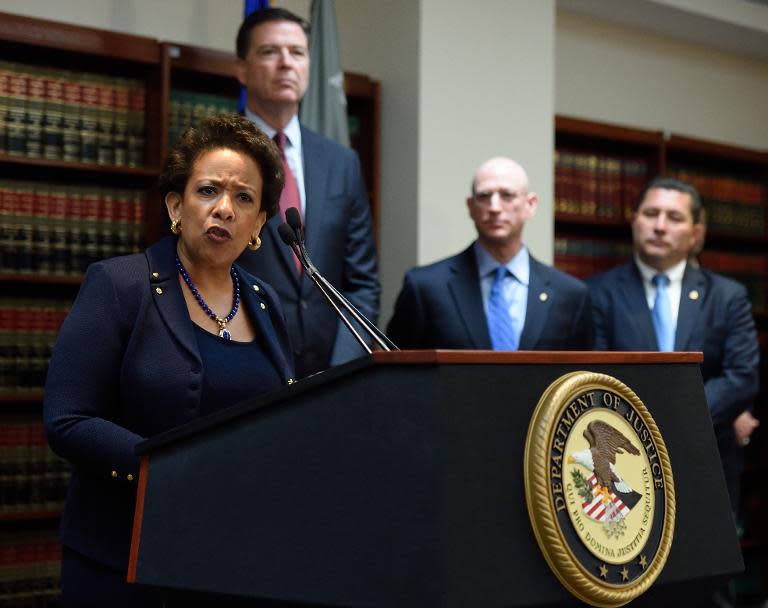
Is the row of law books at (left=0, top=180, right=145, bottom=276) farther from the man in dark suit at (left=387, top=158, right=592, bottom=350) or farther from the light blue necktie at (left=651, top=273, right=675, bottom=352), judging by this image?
the light blue necktie at (left=651, top=273, right=675, bottom=352)

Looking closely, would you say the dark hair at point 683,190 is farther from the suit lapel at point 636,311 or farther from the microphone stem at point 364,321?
the microphone stem at point 364,321

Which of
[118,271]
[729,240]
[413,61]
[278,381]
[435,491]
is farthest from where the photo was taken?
[729,240]

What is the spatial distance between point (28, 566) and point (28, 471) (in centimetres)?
33

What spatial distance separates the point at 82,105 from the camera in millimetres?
3744

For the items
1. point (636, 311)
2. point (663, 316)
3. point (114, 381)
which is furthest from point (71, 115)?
point (114, 381)

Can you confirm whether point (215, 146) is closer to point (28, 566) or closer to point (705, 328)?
point (28, 566)

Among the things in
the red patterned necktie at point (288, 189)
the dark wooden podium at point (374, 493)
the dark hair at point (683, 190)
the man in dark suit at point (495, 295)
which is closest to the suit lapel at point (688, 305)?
the dark hair at point (683, 190)

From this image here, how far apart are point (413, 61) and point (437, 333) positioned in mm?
1378

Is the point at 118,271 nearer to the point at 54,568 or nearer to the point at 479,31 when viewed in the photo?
the point at 54,568

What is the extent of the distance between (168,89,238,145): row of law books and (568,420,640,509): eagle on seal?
2.92m

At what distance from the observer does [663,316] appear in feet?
12.6

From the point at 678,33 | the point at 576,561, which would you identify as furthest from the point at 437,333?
the point at 678,33

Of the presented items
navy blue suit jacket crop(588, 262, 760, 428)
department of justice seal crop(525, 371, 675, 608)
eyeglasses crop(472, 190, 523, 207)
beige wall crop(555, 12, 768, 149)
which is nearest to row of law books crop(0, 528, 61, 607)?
eyeglasses crop(472, 190, 523, 207)

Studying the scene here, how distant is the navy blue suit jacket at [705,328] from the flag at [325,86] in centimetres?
115
